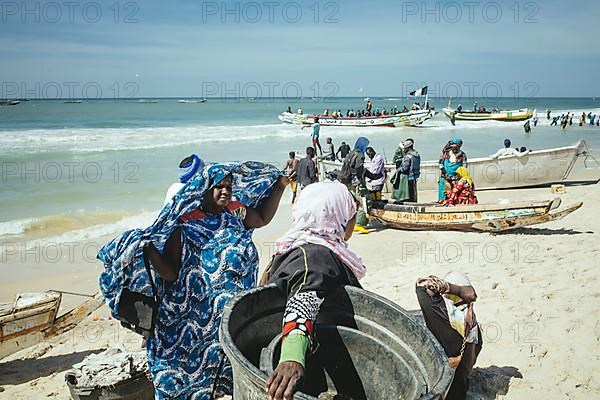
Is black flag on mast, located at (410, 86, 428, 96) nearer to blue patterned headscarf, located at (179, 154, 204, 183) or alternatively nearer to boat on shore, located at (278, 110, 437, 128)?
boat on shore, located at (278, 110, 437, 128)

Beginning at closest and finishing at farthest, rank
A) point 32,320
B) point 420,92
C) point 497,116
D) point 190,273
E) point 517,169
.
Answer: point 190,273 → point 32,320 → point 517,169 → point 420,92 → point 497,116

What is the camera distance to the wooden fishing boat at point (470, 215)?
302 inches

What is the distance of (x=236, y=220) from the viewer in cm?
264

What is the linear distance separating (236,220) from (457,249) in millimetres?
5848

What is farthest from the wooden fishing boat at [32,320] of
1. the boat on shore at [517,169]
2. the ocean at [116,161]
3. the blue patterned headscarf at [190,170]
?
the boat on shore at [517,169]

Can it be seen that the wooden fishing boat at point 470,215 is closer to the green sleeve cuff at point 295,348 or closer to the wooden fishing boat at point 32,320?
the wooden fishing boat at point 32,320

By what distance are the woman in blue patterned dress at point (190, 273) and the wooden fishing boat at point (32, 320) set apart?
1957mm

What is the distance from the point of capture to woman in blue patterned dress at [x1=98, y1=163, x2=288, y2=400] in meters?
2.42

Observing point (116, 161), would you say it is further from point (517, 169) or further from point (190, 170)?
point (190, 170)

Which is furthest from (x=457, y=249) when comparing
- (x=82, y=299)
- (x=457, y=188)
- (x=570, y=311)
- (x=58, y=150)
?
(x=58, y=150)

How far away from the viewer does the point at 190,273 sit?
2484 millimetres

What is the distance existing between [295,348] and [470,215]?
6903 mm

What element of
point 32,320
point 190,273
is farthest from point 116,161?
point 190,273

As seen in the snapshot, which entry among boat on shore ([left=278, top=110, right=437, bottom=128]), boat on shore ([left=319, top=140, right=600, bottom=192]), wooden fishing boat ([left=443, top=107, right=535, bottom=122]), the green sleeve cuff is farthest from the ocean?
the green sleeve cuff
